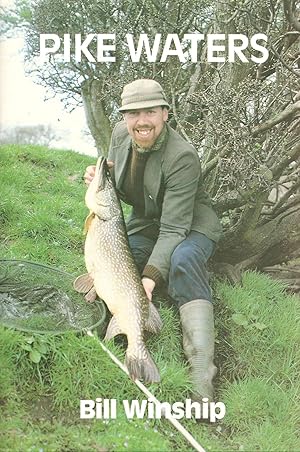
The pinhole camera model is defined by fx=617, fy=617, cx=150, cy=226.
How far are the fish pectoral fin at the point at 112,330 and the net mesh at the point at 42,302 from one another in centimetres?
6

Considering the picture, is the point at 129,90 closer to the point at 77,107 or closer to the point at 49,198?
the point at 77,107

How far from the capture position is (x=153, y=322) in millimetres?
3012

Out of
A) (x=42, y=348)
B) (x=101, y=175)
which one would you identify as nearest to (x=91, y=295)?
(x=42, y=348)

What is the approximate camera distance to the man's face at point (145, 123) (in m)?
3.21

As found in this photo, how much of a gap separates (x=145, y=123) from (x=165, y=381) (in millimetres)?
1311

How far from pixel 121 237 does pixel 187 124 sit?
3.85ft

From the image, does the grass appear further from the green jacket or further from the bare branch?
the bare branch

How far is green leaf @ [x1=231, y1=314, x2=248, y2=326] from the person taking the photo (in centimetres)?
343

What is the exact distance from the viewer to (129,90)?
321 centimetres

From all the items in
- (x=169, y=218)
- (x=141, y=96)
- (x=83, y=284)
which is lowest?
(x=83, y=284)

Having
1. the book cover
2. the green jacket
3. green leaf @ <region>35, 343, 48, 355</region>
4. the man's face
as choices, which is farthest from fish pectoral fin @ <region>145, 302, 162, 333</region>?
the man's face

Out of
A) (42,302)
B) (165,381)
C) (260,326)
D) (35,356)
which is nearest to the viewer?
(35,356)

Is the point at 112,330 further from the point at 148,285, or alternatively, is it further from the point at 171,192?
the point at 171,192

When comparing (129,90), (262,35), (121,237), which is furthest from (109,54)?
(121,237)
